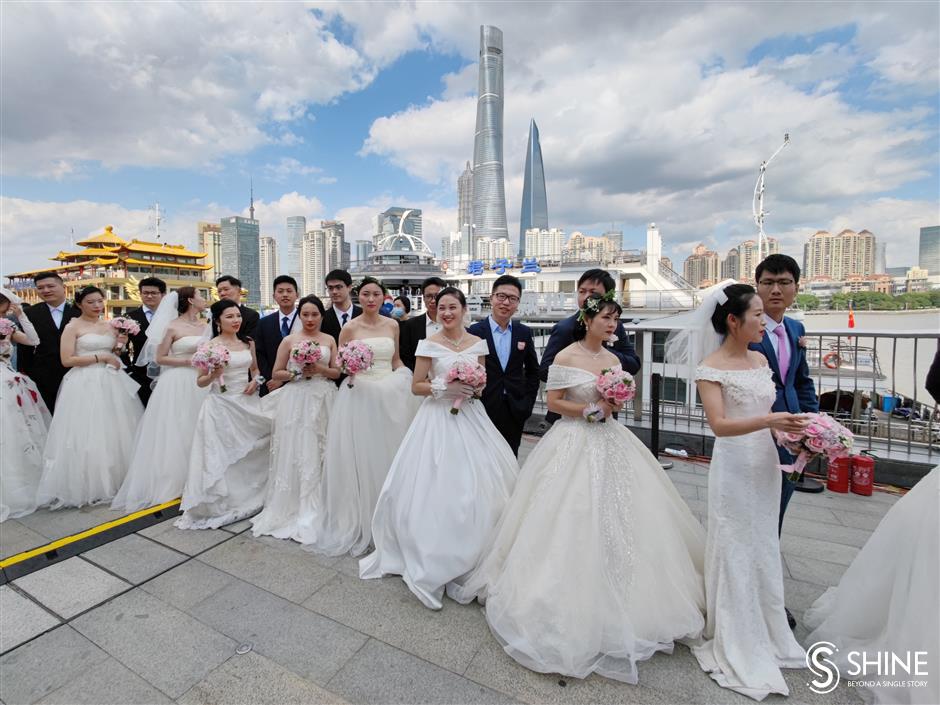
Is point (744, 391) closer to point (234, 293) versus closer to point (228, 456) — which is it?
point (228, 456)

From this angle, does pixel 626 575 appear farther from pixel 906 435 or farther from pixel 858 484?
pixel 906 435

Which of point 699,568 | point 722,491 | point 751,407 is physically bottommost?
point 699,568

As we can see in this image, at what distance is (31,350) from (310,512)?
14.0 ft

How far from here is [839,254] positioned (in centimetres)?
5431

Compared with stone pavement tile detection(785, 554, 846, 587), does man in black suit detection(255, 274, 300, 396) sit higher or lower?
higher

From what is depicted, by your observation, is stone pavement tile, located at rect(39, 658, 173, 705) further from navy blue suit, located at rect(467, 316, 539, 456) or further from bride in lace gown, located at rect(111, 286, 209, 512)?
navy blue suit, located at rect(467, 316, 539, 456)

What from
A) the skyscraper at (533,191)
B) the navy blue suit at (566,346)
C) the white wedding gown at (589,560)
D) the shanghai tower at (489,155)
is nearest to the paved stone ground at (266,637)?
the white wedding gown at (589,560)

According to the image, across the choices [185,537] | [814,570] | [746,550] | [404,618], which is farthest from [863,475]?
[185,537]

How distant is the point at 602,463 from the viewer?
8.43ft

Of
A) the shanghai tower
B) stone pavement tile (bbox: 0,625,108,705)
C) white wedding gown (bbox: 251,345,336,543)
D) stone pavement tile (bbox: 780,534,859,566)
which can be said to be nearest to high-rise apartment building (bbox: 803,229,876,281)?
stone pavement tile (bbox: 780,534,859,566)

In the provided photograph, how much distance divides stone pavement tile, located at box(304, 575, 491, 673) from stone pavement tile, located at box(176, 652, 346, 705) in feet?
1.35

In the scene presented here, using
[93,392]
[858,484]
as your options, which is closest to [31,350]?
[93,392]

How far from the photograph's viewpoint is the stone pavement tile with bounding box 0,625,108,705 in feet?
6.92
